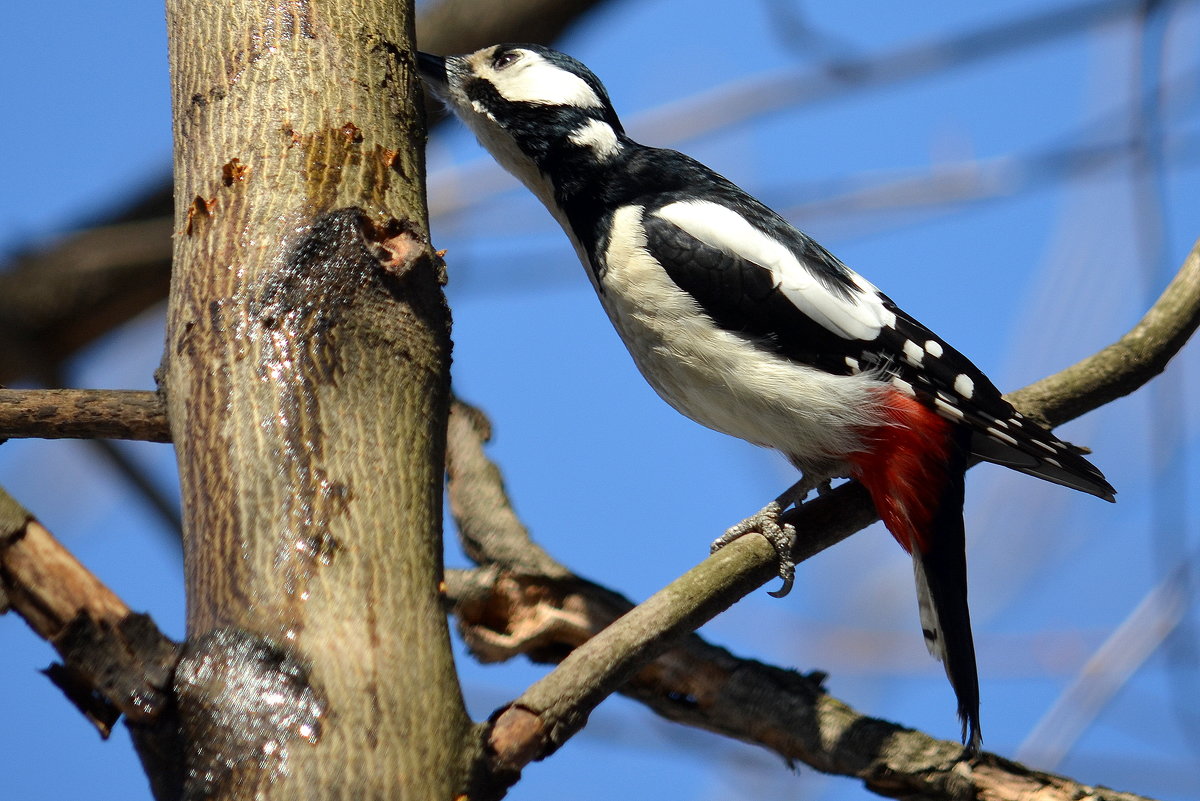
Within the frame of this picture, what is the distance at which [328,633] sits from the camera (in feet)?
5.26

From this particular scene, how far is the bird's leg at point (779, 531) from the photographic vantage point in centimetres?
238

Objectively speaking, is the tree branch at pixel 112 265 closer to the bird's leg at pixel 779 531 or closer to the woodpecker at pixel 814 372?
the woodpecker at pixel 814 372

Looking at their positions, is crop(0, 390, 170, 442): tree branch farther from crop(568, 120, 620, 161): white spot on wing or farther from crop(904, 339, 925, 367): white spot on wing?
crop(904, 339, 925, 367): white spot on wing

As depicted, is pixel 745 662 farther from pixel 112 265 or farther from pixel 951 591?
pixel 112 265

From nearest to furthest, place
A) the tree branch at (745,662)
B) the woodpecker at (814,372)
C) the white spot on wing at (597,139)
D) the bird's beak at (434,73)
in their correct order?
1. the tree branch at (745,662)
2. the woodpecker at (814,372)
3. the white spot on wing at (597,139)
4. the bird's beak at (434,73)

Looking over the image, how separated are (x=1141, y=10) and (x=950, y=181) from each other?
993mm

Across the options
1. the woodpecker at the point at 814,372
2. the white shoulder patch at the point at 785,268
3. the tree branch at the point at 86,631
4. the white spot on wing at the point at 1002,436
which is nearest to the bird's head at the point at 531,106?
the woodpecker at the point at 814,372

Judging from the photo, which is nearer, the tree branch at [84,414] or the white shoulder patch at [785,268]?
the tree branch at [84,414]

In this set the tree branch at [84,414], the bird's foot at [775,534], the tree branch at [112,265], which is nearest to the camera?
the tree branch at [84,414]

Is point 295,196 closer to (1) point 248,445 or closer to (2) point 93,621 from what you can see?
(1) point 248,445

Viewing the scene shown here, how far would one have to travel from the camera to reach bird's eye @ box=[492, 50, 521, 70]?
3.48 m

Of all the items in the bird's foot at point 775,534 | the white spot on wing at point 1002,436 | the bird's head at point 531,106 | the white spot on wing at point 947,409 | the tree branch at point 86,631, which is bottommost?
the tree branch at point 86,631

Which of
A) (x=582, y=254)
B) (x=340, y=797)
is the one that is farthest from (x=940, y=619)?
(x=340, y=797)

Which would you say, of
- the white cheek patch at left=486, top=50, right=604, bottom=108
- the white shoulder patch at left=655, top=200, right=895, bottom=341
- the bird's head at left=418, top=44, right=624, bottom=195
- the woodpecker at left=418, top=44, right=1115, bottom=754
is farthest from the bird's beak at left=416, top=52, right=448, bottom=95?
the white shoulder patch at left=655, top=200, right=895, bottom=341
